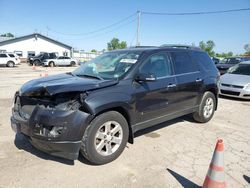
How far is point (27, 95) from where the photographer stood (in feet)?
11.1

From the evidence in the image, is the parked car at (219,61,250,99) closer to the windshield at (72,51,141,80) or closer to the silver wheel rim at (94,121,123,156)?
the windshield at (72,51,141,80)

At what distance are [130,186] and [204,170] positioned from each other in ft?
3.96

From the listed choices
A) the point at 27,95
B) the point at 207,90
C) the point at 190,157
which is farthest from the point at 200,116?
the point at 27,95

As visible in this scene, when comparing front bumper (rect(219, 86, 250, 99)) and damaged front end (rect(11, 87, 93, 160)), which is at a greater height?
damaged front end (rect(11, 87, 93, 160))

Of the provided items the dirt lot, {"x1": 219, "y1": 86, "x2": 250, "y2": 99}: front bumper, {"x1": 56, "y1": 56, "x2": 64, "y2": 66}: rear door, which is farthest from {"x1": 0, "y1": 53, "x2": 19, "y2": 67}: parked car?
{"x1": 219, "y1": 86, "x2": 250, "y2": 99}: front bumper

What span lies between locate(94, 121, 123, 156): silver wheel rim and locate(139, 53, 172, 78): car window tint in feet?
3.54

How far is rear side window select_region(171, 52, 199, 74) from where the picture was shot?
459 centimetres

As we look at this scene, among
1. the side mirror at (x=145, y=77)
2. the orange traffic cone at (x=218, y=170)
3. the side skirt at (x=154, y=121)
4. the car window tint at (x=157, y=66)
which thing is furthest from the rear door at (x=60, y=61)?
the orange traffic cone at (x=218, y=170)

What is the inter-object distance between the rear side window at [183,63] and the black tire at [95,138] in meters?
1.78

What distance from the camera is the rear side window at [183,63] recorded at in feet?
15.1

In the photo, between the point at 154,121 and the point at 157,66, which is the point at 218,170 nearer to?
the point at 154,121

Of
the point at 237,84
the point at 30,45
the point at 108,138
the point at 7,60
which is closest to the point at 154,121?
the point at 108,138

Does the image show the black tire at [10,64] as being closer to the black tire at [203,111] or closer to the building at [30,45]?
the building at [30,45]

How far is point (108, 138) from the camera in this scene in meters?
3.41
